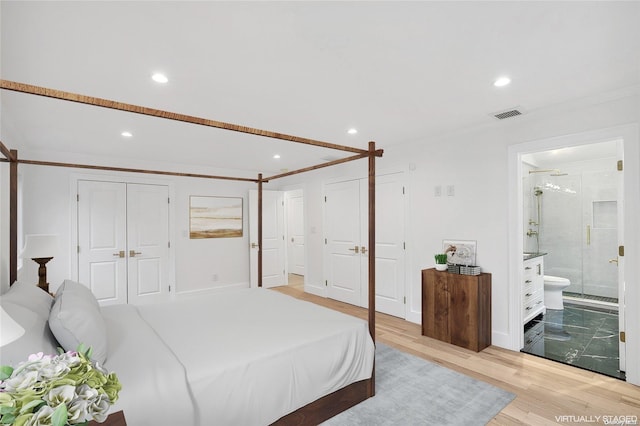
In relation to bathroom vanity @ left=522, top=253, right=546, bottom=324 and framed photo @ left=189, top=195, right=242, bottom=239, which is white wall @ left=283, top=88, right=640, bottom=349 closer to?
bathroom vanity @ left=522, top=253, right=546, bottom=324

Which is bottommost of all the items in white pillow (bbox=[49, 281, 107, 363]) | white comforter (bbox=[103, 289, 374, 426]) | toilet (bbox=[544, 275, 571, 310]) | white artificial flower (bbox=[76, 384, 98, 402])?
toilet (bbox=[544, 275, 571, 310])

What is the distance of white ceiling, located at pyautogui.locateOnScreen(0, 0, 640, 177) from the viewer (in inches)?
61.1

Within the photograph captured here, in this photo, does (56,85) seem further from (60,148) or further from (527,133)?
(527,133)

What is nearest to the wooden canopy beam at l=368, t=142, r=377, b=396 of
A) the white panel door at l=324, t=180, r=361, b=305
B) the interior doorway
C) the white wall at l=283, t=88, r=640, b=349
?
the white wall at l=283, t=88, r=640, b=349

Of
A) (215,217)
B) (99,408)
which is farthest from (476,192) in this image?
(215,217)

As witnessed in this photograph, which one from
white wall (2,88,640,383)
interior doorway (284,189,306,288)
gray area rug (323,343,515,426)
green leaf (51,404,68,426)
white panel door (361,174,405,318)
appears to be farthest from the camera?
interior doorway (284,189,306,288)

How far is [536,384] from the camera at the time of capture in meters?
2.55

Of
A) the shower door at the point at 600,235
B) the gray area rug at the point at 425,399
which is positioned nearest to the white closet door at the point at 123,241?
the gray area rug at the point at 425,399

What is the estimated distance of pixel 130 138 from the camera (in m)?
3.77

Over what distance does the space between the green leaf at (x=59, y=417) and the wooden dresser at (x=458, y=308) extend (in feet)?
11.0

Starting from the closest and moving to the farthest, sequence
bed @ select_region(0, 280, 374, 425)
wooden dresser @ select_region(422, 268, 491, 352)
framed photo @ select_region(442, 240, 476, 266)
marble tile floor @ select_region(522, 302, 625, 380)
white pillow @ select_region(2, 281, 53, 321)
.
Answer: bed @ select_region(0, 280, 374, 425), white pillow @ select_region(2, 281, 53, 321), marble tile floor @ select_region(522, 302, 625, 380), wooden dresser @ select_region(422, 268, 491, 352), framed photo @ select_region(442, 240, 476, 266)

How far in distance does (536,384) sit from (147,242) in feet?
17.6

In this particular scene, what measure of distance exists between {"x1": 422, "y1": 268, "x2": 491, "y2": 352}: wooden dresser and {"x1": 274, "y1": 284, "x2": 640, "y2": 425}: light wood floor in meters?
0.11

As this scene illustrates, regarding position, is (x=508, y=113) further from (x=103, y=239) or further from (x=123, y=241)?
(x=103, y=239)
